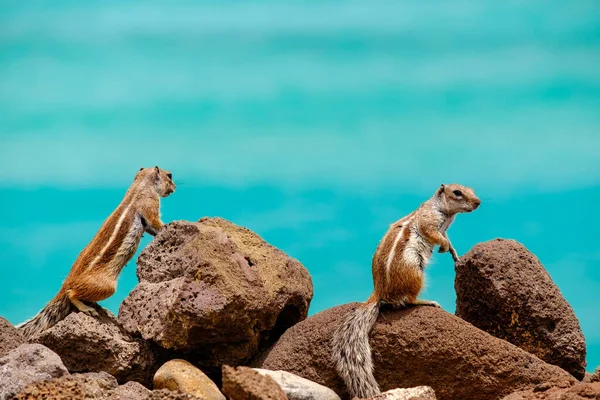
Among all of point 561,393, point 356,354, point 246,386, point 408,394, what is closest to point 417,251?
point 356,354

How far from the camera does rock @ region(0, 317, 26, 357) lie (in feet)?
44.9

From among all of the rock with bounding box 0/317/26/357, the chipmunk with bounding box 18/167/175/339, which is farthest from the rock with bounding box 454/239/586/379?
the rock with bounding box 0/317/26/357

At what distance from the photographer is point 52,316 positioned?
1433 cm

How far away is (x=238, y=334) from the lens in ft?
43.9

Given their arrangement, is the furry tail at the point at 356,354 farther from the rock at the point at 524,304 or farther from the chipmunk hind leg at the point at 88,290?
the chipmunk hind leg at the point at 88,290

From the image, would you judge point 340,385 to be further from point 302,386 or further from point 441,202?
point 441,202

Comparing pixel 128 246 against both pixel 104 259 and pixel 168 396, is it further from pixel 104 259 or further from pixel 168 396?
pixel 168 396

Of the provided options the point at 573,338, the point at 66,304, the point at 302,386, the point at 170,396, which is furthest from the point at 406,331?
the point at 66,304

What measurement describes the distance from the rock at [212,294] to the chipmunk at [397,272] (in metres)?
1.21

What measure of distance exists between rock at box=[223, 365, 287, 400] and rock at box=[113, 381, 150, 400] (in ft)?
5.06

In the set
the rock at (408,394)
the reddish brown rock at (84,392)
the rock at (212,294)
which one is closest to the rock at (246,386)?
the reddish brown rock at (84,392)

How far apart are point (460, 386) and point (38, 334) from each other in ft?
19.6

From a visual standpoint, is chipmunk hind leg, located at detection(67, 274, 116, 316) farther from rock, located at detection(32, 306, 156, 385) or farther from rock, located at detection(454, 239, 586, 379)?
rock, located at detection(454, 239, 586, 379)

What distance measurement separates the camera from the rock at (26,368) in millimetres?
11875
